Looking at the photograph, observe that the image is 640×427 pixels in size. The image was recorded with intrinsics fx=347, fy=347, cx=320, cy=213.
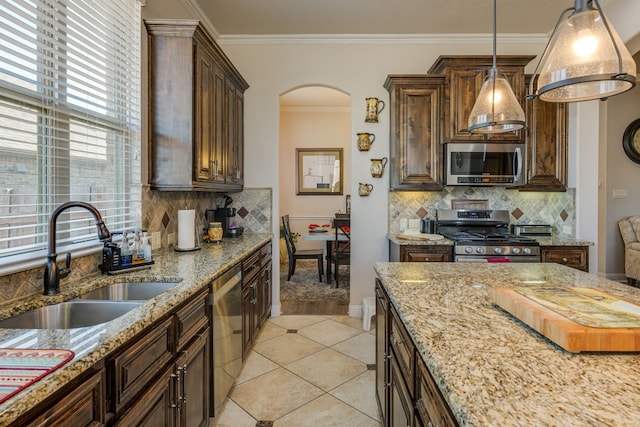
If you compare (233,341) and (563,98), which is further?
(233,341)

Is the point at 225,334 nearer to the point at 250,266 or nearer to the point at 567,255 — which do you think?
the point at 250,266

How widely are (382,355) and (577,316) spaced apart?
109 cm

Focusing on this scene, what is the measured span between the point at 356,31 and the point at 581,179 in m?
2.79

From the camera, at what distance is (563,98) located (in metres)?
1.46

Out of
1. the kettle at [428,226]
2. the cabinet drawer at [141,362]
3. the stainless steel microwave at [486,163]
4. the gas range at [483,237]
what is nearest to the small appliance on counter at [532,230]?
the gas range at [483,237]

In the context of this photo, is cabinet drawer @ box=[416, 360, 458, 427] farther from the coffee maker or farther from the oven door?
the coffee maker

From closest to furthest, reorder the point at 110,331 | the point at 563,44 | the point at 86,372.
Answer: the point at 86,372 → the point at 110,331 → the point at 563,44

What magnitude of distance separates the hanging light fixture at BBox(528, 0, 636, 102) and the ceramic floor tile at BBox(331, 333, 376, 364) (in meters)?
2.37

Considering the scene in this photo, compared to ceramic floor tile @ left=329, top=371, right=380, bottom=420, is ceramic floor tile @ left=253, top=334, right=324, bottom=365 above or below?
above

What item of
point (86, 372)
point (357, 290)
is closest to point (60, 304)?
point (86, 372)

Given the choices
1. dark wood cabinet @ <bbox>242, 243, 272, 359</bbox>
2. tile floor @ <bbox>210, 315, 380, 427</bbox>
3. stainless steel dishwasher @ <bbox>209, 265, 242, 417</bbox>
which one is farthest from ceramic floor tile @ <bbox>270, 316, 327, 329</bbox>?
stainless steel dishwasher @ <bbox>209, 265, 242, 417</bbox>

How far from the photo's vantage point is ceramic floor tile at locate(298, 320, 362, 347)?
3.28 meters

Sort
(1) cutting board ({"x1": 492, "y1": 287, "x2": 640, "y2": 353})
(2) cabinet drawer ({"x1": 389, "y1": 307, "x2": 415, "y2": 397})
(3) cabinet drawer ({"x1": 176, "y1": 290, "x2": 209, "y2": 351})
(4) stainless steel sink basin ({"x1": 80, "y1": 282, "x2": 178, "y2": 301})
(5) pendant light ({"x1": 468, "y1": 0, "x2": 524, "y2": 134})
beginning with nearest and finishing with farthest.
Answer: (1) cutting board ({"x1": 492, "y1": 287, "x2": 640, "y2": 353}) < (2) cabinet drawer ({"x1": 389, "y1": 307, "x2": 415, "y2": 397}) < (3) cabinet drawer ({"x1": 176, "y1": 290, "x2": 209, "y2": 351}) < (4) stainless steel sink basin ({"x1": 80, "y1": 282, "x2": 178, "y2": 301}) < (5) pendant light ({"x1": 468, "y1": 0, "x2": 524, "y2": 134})

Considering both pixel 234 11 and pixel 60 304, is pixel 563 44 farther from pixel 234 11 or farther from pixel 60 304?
pixel 234 11
